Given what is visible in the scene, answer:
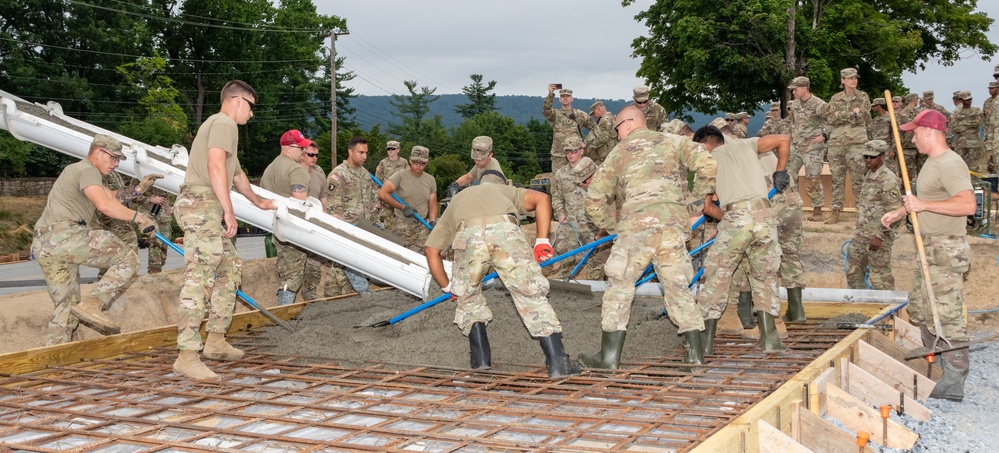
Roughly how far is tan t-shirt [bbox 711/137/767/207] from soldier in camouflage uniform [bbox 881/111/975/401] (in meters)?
0.86

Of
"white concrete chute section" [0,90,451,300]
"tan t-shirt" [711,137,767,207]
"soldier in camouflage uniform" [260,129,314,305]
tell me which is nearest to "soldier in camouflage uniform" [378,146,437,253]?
"soldier in camouflage uniform" [260,129,314,305]

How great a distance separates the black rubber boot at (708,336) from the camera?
5.76 metres

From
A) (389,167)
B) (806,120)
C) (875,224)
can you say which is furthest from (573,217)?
(806,120)

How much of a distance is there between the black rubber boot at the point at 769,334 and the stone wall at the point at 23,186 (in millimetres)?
30935

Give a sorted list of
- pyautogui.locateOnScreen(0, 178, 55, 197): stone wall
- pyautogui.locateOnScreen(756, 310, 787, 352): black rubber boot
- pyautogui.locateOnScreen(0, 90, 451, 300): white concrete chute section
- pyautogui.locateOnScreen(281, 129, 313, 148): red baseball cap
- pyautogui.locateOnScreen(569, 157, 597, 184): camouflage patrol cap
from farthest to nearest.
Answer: pyautogui.locateOnScreen(0, 178, 55, 197): stone wall, pyautogui.locateOnScreen(569, 157, 597, 184): camouflage patrol cap, pyautogui.locateOnScreen(281, 129, 313, 148): red baseball cap, pyautogui.locateOnScreen(0, 90, 451, 300): white concrete chute section, pyautogui.locateOnScreen(756, 310, 787, 352): black rubber boot

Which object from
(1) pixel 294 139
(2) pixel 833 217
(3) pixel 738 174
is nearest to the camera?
(3) pixel 738 174

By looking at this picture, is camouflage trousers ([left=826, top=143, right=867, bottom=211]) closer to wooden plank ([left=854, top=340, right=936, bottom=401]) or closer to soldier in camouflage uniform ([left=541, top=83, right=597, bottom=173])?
soldier in camouflage uniform ([left=541, top=83, right=597, bottom=173])

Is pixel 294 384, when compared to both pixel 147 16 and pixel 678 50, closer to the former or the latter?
pixel 678 50

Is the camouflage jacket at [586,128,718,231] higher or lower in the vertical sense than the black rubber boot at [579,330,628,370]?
higher

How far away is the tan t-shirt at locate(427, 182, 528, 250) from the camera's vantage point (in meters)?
5.31

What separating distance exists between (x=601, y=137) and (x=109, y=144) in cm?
632

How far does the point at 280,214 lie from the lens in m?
6.86

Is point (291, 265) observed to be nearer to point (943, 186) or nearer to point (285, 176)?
point (285, 176)

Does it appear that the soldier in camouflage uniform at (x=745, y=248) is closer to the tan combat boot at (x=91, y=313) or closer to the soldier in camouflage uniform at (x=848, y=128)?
the tan combat boot at (x=91, y=313)
